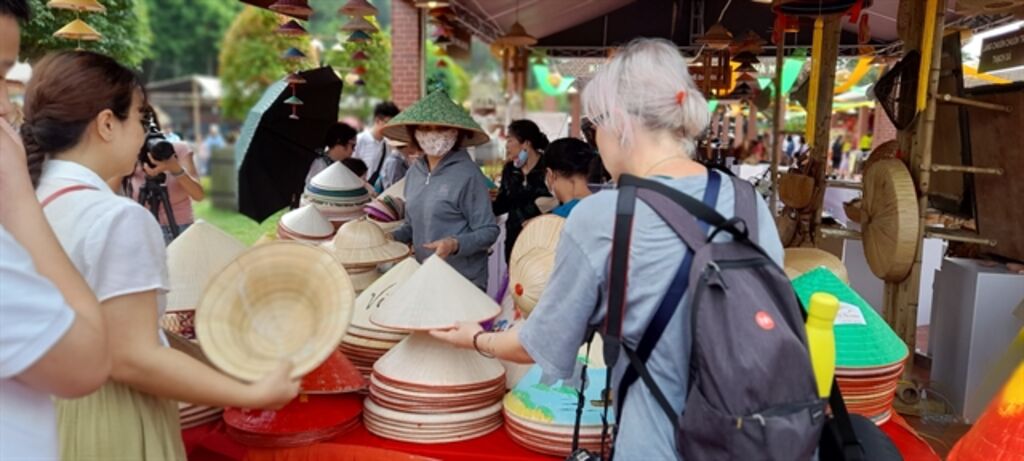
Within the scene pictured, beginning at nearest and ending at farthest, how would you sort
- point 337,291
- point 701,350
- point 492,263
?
point 701,350
point 337,291
point 492,263

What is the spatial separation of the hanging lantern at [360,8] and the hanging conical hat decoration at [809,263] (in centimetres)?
330

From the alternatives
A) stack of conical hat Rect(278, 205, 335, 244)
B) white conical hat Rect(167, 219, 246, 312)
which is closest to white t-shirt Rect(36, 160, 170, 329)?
white conical hat Rect(167, 219, 246, 312)

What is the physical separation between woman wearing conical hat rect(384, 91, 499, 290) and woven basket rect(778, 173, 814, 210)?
9.78 ft

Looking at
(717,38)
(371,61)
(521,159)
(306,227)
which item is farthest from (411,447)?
(371,61)

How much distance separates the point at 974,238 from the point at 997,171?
13.0 inches

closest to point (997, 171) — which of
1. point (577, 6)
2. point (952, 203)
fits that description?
point (952, 203)

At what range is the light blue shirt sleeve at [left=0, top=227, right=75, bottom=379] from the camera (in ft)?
2.60

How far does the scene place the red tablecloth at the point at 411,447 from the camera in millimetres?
1709

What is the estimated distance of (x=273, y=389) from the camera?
1.13 meters

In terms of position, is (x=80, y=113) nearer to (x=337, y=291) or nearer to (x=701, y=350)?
(x=337, y=291)

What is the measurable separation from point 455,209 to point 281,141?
7.84ft

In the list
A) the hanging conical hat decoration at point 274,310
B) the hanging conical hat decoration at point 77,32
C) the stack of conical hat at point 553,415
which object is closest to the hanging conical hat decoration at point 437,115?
the stack of conical hat at point 553,415

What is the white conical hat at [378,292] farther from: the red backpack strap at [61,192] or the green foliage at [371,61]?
the green foliage at [371,61]

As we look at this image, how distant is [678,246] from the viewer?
1206 millimetres
